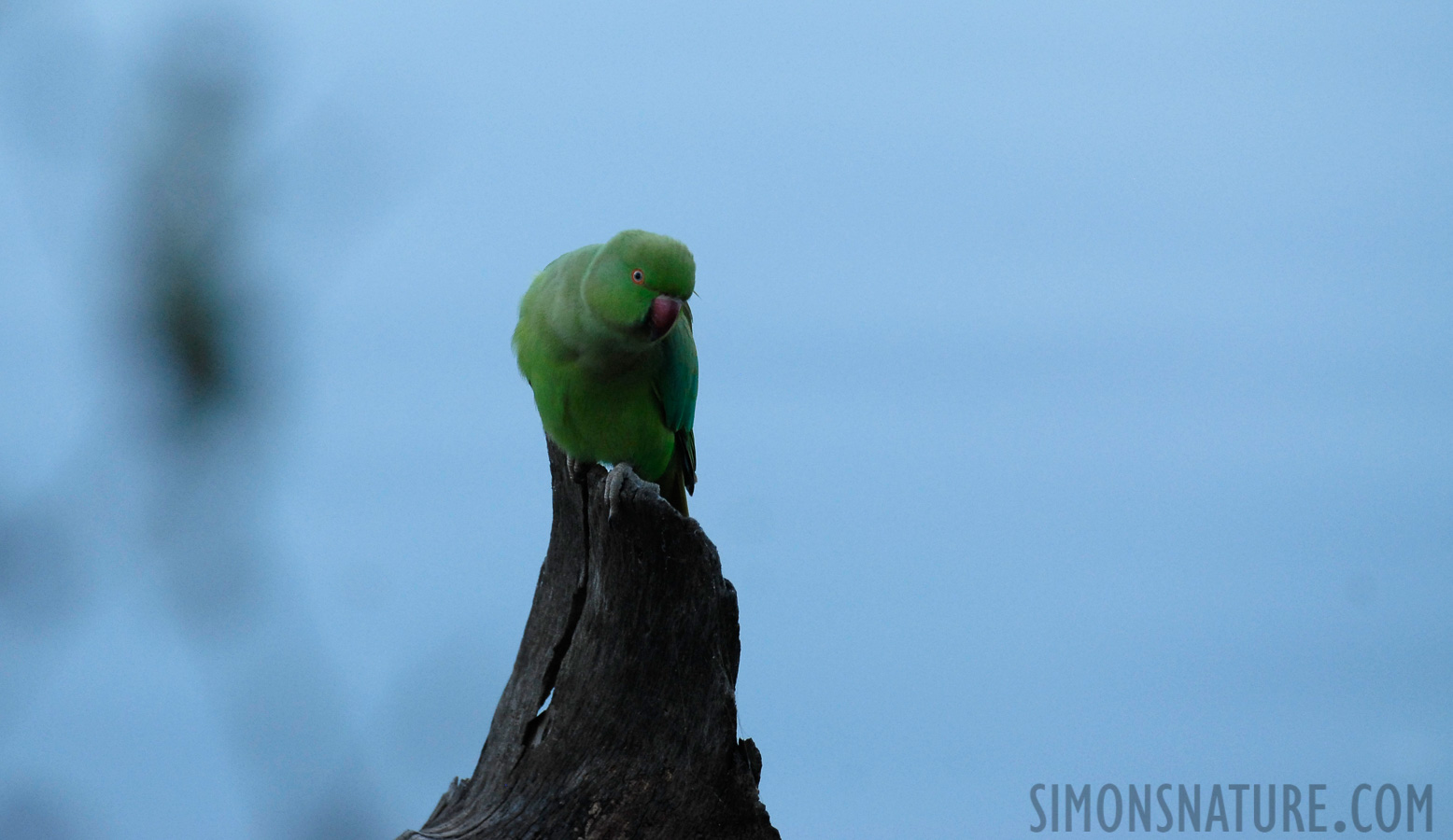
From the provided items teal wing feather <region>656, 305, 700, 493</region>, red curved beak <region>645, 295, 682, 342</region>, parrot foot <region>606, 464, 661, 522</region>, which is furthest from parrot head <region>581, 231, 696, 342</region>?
parrot foot <region>606, 464, 661, 522</region>

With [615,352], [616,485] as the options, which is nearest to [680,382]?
[615,352]

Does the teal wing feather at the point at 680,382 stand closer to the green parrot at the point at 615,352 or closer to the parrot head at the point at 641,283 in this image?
the green parrot at the point at 615,352

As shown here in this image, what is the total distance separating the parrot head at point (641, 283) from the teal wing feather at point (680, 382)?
0.27m

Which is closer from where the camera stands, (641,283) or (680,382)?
(641,283)

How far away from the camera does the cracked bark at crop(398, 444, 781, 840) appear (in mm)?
3078

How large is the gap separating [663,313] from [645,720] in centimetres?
126

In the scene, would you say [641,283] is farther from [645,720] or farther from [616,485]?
[645,720]

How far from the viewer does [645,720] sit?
3.14m

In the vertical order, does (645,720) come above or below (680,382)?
below

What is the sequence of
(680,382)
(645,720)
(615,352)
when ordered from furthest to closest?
1. (680,382)
2. (615,352)
3. (645,720)

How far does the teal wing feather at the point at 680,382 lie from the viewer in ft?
12.0

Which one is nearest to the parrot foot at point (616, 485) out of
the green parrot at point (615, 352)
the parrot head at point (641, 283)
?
the green parrot at point (615, 352)

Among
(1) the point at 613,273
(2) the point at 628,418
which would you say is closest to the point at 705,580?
(2) the point at 628,418

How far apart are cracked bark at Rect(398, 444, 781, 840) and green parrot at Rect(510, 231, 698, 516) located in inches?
9.9
